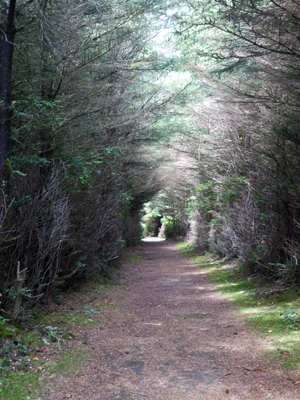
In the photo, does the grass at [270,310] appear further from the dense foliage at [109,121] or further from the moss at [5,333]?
the moss at [5,333]

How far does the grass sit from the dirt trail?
23 centimetres

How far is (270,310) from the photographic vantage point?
24.1 ft

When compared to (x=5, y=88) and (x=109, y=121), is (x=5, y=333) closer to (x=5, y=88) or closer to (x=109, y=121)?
(x=5, y=88)

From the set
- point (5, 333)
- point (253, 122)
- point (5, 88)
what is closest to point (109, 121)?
point (253, 122)

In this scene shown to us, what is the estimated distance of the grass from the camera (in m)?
5.16

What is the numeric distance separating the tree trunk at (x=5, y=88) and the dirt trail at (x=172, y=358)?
325cm

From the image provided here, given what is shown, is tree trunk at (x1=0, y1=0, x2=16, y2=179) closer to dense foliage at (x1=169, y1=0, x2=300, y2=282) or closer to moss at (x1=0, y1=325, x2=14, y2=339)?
moss at (x1=0, y1=325, x2=14, y2=339)

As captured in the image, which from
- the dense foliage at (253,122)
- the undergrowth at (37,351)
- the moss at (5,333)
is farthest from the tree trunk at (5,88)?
the dense foliage at (253,122)

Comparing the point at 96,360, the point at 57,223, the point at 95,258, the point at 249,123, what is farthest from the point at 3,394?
the point at 249,123

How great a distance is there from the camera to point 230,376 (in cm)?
453

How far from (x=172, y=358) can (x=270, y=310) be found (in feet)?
9.59

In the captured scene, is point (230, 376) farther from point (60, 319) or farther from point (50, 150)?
point (50, 150)

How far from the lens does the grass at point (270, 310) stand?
16.9 feet

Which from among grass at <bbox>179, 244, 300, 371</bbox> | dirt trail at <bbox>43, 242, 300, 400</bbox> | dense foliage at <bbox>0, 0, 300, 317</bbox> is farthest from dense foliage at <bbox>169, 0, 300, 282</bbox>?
dirt trail at <bbox>43, 242, 300, 400</bbox>
